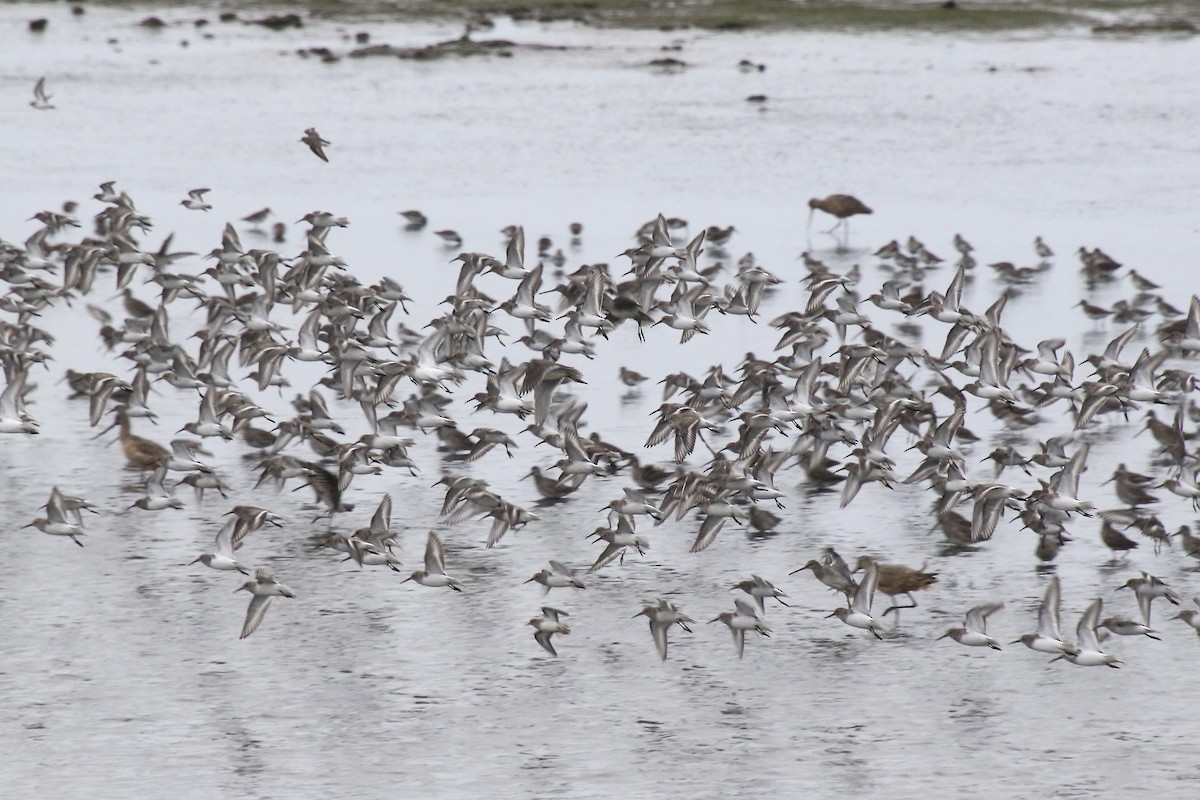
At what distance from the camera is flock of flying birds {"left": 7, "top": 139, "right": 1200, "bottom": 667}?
1455cm

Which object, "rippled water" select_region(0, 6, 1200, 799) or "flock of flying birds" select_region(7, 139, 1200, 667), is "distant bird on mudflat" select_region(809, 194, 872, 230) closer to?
"rippled water" select_region(0, 6, 1200, 799)

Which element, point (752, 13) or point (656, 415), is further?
point (752, 13)

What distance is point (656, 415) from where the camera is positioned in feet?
63.3

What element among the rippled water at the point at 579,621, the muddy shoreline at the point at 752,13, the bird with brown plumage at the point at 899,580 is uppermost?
the muddy shoreline at the point at 752,13

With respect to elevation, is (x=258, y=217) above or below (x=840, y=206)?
below

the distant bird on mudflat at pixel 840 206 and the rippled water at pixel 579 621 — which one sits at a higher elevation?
the distant bird on mudflat at pixel 840 206

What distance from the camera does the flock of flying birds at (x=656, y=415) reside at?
14547 millimetres

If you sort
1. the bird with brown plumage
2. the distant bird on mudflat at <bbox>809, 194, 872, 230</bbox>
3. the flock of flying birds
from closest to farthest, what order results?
1. the bird with brown plumage
2. the flock of flying birds
3. the distant bird on mudflat at <bbox>809, 194, 872, 230</bbox>

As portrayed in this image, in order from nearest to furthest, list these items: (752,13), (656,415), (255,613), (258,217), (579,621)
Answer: (255,613) → (579,621) → (656,415) → (258,217) → (752,13)

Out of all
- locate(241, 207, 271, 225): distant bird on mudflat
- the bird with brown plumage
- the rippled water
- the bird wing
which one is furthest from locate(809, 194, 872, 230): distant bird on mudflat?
the bird wing

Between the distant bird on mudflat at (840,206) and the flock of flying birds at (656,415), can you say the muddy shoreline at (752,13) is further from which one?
the flock of flying birds at (656,415)

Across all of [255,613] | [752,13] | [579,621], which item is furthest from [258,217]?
[752,13]

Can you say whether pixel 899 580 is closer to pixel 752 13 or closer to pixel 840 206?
pixel 840 206

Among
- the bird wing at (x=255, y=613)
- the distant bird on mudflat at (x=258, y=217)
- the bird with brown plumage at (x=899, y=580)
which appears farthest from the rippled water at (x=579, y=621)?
the distant bird on mudflat at (x=258, y=217)
